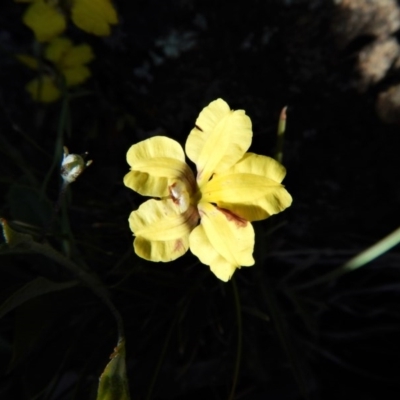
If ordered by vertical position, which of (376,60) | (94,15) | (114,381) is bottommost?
(114,381)

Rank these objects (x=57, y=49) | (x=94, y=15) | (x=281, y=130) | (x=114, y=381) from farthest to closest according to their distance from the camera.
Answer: (x=57, y=49)
(x=94, y=15)
(x=281, y=130)
(x=114, y=381)

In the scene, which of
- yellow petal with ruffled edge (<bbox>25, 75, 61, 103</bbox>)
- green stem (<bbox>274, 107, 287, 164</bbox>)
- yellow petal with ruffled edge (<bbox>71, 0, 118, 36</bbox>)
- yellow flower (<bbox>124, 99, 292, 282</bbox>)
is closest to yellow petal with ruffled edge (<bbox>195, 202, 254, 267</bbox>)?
yellow flower (<bbox>124, 99, 292, 282</bbox>)

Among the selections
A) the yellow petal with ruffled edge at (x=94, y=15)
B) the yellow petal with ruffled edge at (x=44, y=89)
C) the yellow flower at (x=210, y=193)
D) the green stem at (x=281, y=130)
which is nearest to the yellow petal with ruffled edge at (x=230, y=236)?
the yellow flower at (x=210, y=193)

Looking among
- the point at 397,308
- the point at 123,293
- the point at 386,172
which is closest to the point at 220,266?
the point at 123,293

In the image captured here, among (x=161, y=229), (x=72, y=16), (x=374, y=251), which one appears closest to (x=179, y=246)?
(x=161, y=229)

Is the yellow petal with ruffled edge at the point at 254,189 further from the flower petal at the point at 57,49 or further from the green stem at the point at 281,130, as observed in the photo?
the flower petal at the point at 57,49

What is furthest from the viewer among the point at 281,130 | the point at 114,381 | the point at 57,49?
the point at 57,49

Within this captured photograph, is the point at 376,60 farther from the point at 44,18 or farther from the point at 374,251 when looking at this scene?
the point at 44,18

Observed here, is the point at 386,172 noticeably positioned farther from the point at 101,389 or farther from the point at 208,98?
the point at 101,389
